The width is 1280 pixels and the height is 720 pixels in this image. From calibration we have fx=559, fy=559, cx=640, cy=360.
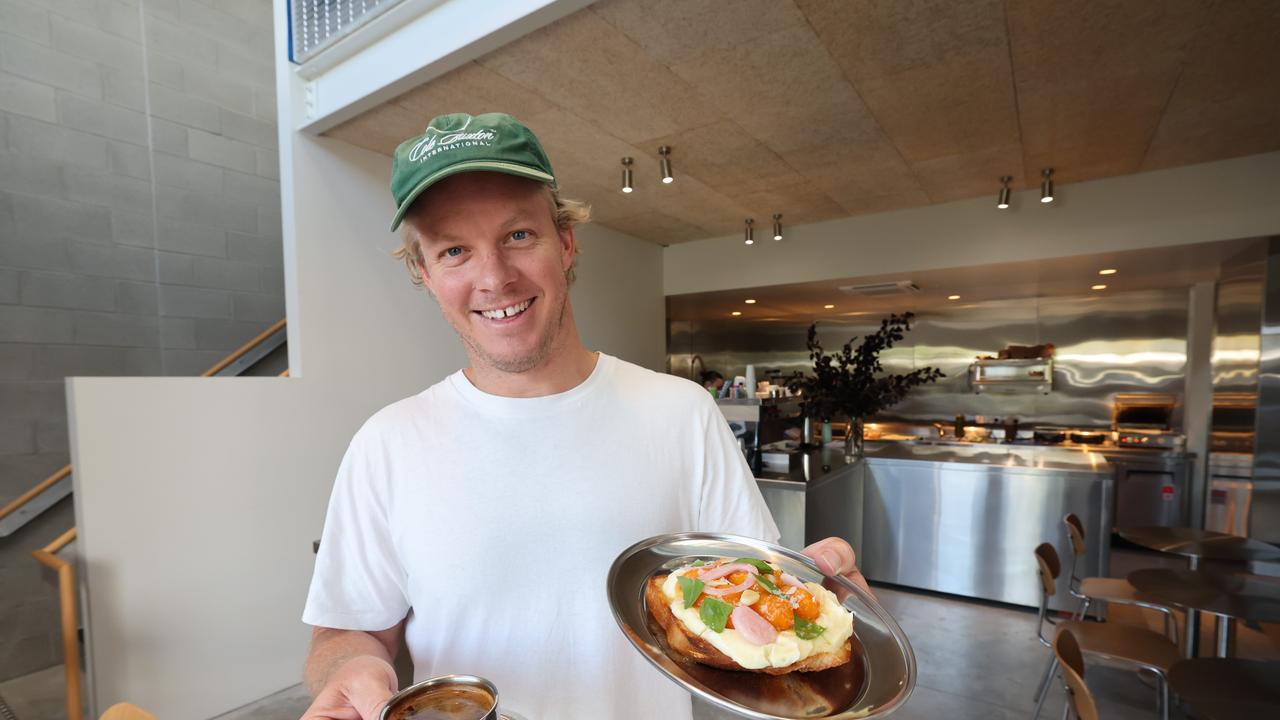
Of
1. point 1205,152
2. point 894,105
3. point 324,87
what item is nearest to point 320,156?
point 324,87

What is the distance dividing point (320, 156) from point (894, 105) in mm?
3407

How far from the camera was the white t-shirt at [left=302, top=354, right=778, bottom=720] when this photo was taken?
1.04 m

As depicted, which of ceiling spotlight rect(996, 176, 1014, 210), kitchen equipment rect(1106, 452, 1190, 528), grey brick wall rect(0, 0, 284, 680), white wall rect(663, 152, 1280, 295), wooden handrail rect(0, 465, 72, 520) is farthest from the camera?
kitchen equipment rect(1106, 452, 1190, 528)

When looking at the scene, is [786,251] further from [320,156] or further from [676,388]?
[676,388]

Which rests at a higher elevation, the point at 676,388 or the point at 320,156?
the point at 320,156

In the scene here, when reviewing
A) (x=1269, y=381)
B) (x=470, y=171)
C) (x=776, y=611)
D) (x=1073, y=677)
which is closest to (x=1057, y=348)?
(x=1269, y=381)

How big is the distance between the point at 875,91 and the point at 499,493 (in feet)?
9.78

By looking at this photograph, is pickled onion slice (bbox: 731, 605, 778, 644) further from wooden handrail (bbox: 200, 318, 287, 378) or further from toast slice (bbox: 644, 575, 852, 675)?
wooden handrail (bbox: 200, 318, 287, 378)

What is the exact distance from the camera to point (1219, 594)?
2.54 m

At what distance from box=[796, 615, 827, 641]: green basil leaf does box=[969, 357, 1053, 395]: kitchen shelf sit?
745 cm

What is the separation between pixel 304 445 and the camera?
10.8 feet

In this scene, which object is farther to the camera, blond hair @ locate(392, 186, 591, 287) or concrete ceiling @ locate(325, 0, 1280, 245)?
concrete ceiling @ locate(325, 0, 1280, 245)

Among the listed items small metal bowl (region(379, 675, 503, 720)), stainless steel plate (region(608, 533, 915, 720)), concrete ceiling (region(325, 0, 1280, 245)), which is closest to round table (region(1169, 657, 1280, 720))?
stainless steel plate (region(608, 533, 915, 720))

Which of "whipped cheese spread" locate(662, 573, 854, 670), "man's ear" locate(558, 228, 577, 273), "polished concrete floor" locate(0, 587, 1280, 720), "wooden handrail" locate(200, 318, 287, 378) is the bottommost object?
"polished concrete floor" locate(0, 587, 1280, 720)
